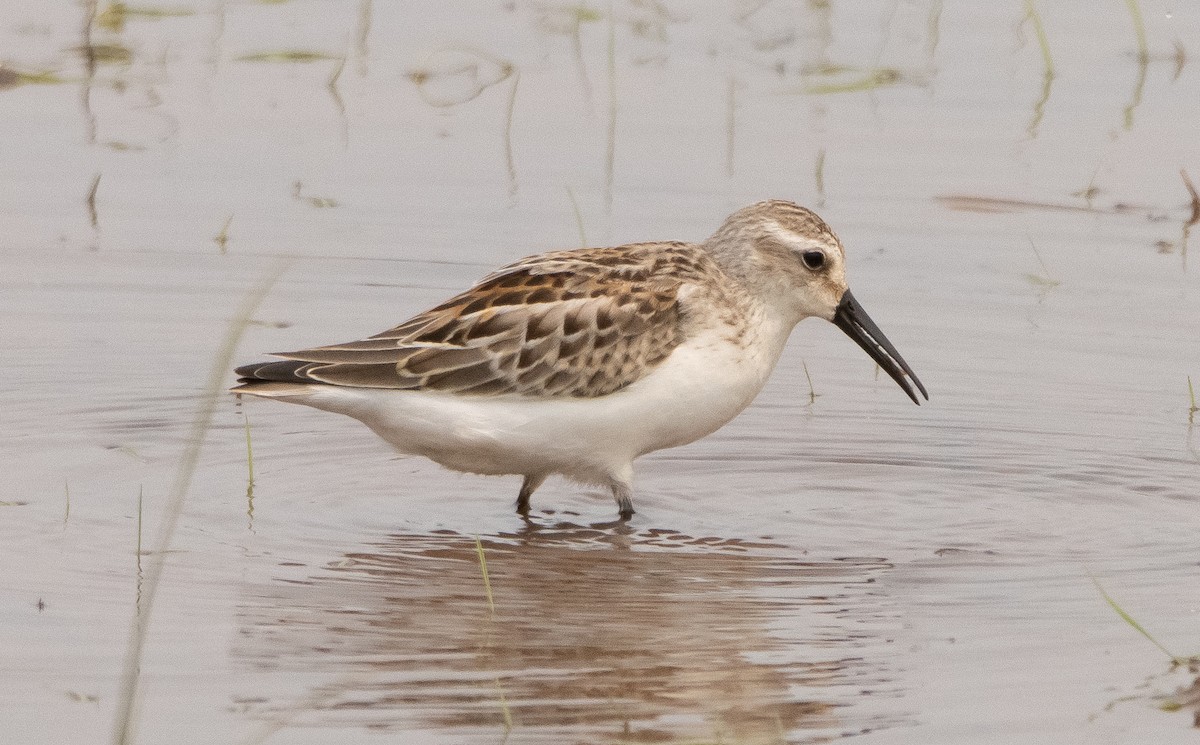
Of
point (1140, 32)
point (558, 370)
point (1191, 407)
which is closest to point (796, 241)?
point (558, 370)

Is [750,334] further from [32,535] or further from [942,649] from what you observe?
[32,535]

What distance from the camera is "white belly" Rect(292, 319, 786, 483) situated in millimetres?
8367

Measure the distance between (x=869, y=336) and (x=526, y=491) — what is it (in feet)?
5.33

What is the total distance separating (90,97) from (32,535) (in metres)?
6.56

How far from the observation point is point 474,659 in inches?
276

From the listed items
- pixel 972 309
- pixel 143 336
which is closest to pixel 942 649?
pixel 972 309

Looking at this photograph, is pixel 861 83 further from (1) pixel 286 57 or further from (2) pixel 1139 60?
(1) pixel 286 57

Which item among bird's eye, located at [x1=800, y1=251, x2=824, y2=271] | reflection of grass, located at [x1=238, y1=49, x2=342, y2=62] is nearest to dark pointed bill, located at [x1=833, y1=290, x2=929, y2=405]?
bird's eye, located at [x1=800, y1=251, x2=824, y2=271]

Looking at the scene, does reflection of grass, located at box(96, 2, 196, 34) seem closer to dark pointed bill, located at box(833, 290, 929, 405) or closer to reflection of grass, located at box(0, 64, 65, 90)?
reflection of grass, located at box(0, 64, 65, 90)

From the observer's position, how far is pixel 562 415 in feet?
27.7

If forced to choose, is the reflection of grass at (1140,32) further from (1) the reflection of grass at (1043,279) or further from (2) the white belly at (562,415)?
(2) the white belly at (562,415)

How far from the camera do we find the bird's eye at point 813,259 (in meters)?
8.95

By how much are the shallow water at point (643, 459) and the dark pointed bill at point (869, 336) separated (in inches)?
17.3

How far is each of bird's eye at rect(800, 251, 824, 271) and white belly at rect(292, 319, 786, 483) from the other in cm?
62
